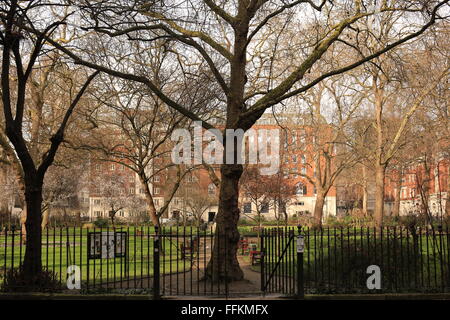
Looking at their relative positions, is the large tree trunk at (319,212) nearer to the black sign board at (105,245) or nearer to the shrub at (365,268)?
the shrub at (365,268)

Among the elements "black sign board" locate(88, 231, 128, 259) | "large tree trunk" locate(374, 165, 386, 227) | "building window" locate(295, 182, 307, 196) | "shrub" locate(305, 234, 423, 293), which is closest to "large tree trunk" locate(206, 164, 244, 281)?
"shrub" locate(305, 234, 423, 293)

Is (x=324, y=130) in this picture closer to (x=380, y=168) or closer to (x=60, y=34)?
(x=380, y=168)

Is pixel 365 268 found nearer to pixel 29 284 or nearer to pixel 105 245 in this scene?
pixel 105 245

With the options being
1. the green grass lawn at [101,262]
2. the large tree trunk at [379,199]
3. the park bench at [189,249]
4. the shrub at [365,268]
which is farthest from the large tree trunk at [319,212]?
the shrub at [365,268]

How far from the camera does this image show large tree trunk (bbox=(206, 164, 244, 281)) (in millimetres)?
13055

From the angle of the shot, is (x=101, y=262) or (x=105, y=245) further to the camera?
(x=105, y=245)

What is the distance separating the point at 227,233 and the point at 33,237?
505cm

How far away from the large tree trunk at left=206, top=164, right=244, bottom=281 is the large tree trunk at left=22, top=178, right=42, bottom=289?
446 cm

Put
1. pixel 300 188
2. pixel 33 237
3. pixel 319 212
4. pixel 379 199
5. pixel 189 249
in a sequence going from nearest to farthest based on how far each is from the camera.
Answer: pixel 33 237 < pixel 189 249 < pixel 379 199 < pixel 319 212 < pixel 300 188

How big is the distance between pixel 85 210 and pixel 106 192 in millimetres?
16138

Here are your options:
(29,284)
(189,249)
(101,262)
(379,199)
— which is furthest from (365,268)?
(379,199)

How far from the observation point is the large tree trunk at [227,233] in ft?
42.8

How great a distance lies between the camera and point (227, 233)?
13.4 m
